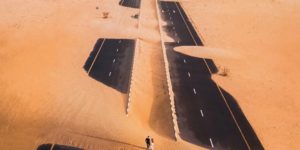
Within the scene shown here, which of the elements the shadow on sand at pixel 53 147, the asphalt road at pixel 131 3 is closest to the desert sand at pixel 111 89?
the shadow on sand at pixel 53 147

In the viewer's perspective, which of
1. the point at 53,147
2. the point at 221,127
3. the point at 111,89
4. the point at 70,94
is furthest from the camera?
the point at 111,89

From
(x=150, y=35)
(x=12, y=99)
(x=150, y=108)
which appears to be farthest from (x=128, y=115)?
(x=150, y=35)

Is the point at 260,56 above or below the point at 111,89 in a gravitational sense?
below

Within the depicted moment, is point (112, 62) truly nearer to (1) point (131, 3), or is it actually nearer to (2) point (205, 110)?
(2) point (205, 110)

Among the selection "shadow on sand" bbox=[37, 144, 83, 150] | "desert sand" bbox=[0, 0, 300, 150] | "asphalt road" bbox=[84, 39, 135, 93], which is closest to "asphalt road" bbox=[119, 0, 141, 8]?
"desert sand" bbox=[0, 0, 300, 150]

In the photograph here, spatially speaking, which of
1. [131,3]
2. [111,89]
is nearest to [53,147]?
[111,89]

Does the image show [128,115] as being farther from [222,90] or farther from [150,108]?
[222,90]

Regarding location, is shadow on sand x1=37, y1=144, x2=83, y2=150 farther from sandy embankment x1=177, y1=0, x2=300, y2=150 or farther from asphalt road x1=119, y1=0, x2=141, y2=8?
asphalt road x1=119, y1=0, x2=141, y2=8
